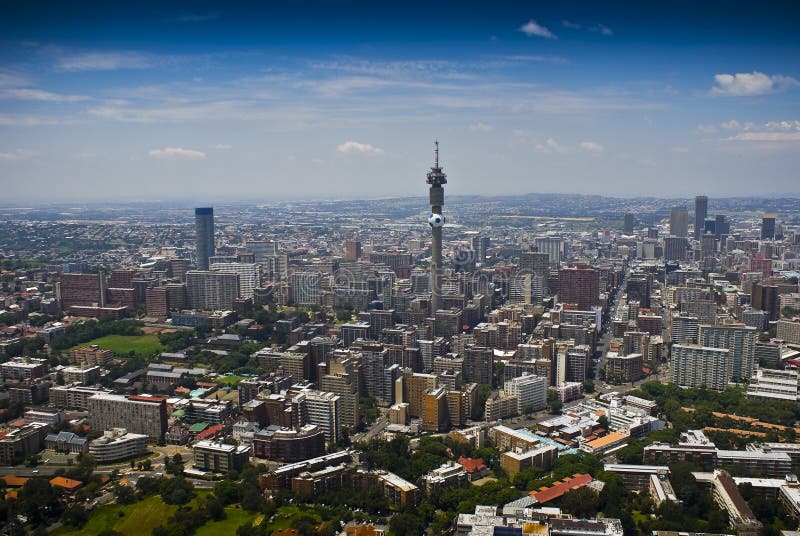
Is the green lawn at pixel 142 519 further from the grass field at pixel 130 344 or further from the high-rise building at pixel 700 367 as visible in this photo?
the high-rise building at pixel 700 367

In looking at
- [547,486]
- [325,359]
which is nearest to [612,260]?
[325,359]

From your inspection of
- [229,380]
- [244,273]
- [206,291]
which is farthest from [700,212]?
[229,380]

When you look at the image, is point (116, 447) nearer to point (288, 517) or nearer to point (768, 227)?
point (288, 517)

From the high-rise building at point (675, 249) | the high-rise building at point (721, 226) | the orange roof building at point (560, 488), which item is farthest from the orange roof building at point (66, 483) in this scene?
the high-rise building at point (721, 226)

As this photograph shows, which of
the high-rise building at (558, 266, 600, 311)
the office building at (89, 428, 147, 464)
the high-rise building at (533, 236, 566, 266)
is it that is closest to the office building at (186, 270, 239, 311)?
the high-rise building at (558, 266, 600, 311)

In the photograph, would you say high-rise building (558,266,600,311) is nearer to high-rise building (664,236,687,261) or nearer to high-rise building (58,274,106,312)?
high-rise building (664,236,687,261)
